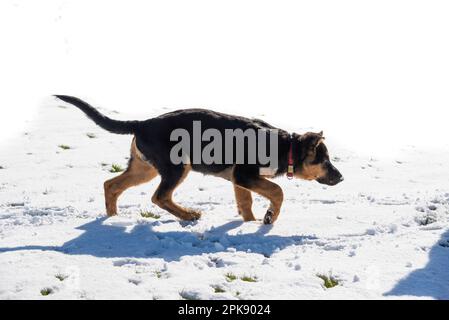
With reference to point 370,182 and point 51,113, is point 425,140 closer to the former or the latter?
point 370,182

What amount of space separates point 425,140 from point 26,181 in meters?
10.7

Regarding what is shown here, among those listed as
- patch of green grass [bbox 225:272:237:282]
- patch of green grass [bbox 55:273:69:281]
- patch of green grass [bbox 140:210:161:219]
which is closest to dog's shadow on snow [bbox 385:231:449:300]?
patch of green grass [bbox 225:272:237:282]

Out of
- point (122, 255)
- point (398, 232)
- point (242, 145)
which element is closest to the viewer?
point (122, 255)

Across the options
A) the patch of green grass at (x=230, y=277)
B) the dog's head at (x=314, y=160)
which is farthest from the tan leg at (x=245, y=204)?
the patch of green grass at (x=230, y=277)

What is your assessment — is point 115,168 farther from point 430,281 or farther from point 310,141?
point 430,281

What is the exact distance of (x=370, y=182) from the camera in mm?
10422

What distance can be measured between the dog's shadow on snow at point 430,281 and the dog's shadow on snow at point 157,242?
4.61ft

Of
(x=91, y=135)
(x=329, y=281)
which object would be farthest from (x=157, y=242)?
(x=91, y=135)

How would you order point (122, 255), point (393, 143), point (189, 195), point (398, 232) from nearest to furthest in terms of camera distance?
point (122, 255) → point (398, 232) → point (189, 195) → point (393, 143)

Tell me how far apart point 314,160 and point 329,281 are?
273cm

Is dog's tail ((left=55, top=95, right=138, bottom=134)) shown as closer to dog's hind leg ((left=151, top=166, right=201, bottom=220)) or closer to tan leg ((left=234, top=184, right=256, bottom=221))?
dog's hind leg ((left=151, top=166, right=201, bottom=220))

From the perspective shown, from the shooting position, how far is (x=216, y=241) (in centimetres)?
632

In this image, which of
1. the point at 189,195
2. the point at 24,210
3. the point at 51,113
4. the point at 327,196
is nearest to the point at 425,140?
the point at 327,196

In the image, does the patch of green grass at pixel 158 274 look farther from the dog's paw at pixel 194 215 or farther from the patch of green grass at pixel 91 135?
the patch of green grass at pixel 91 135
